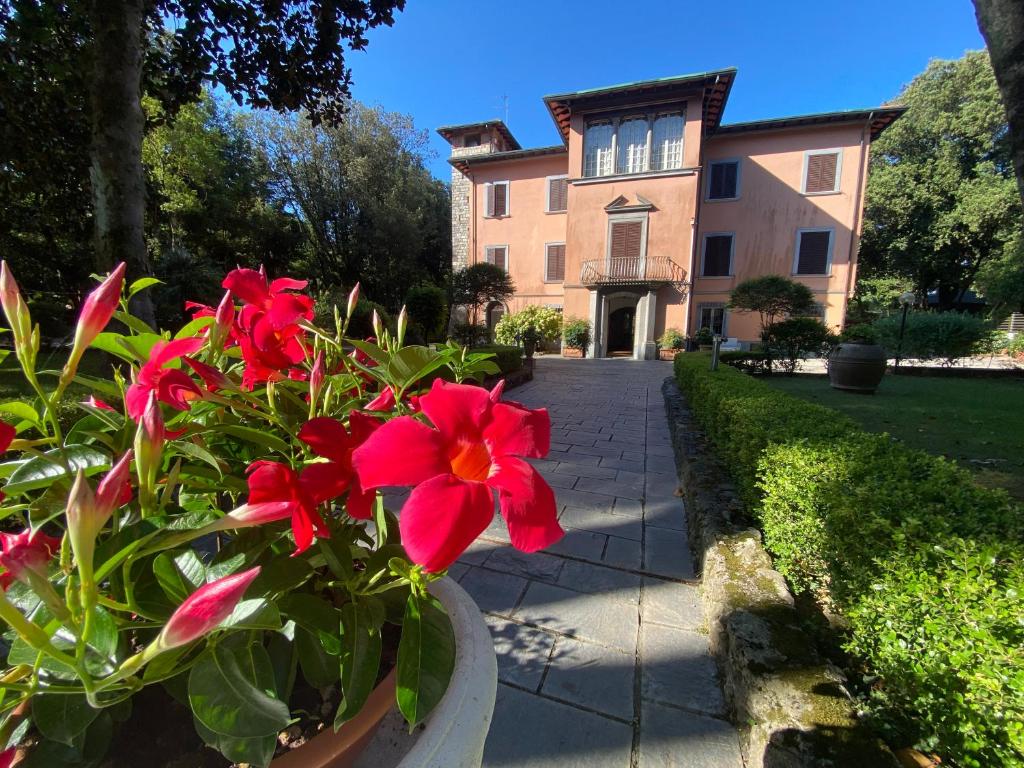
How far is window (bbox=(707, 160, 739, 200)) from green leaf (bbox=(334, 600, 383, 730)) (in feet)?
64.8

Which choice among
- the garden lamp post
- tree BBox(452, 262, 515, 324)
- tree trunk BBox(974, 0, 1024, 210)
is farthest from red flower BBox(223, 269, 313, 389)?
the garden lamp post

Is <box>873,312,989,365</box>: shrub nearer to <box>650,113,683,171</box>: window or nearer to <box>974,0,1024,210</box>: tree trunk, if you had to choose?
<box>650,113,683,171</box>: window

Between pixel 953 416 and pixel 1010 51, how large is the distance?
5511mm

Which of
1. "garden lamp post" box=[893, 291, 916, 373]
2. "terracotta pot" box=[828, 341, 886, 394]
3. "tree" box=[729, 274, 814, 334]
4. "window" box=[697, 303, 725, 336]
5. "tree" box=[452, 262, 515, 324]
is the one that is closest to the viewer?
"terracotta pot" box=[828, 341, 886, 394]

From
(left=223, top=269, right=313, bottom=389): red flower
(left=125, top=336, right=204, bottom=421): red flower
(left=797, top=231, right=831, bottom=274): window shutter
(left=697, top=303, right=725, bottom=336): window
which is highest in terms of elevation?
(left=797, top=231, right=831, bottom=274): window shutter

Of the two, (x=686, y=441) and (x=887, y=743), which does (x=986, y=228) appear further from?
(x=887, y=743)

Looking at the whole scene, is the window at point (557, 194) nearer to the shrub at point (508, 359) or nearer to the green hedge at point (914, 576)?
the shrub at point (508, 359)

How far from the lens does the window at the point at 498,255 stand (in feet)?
63.2

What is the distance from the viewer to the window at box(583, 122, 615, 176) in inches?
648

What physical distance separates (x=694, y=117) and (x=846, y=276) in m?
7.84

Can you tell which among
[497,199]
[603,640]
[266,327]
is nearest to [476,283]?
[497,199]

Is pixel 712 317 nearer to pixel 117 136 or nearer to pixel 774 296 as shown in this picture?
pixel 774 296

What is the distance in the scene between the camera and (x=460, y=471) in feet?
1.85

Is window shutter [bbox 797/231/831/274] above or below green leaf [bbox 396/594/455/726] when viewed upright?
above
